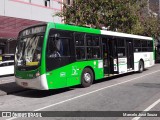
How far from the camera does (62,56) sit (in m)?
11.1

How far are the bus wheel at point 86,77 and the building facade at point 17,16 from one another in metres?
12.6

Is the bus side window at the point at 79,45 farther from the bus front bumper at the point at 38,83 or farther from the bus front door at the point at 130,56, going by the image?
the bus front door at the point at 130,56

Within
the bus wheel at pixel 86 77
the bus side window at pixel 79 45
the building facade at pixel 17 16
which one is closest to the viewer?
the bus side window at pixel 79 45

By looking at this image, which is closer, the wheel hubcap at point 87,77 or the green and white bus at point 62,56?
the green and white bus at point 62,56

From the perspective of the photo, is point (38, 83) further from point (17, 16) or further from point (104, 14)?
point (17, 16)

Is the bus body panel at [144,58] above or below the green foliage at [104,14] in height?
below

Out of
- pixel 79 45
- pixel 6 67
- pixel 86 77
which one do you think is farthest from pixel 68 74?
pixel 6 67

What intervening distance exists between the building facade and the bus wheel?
12620 mm

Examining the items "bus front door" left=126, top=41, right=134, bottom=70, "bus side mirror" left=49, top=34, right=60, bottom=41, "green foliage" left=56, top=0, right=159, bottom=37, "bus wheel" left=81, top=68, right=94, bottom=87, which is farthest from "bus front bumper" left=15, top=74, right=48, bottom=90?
"green foliage" left=56, top=0, right=159, bottom=37

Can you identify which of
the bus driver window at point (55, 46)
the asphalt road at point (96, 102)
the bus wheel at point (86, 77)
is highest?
the bus driver window at point (55, 46)

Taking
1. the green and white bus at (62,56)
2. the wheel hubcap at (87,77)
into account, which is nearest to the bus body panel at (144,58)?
the green and white bus at (62,56)

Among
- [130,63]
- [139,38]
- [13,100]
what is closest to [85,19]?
[139,38]

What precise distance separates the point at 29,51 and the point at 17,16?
55.5 feet

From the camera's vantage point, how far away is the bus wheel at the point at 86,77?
40.9ft
